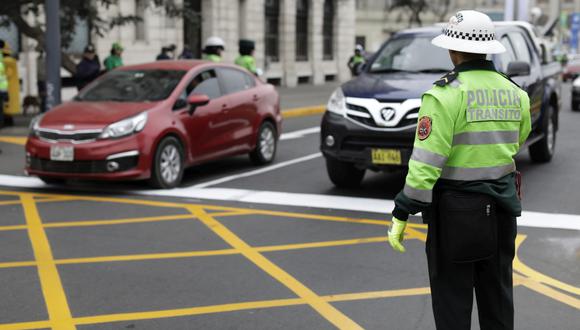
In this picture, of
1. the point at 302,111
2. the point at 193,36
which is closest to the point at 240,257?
the point at 302,111

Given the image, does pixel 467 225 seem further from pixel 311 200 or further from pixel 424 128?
pixel 311 200

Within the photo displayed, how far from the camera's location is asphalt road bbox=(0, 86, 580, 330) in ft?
17.6

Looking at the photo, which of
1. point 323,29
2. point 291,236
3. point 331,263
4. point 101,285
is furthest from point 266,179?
point 323,29

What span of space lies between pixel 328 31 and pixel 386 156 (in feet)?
106

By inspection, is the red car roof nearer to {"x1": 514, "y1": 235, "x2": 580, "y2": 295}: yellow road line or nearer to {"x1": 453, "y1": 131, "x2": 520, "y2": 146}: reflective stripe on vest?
{"x1": 514, "y1": 235, "x2": 580, "y2": 295}: yellow road line

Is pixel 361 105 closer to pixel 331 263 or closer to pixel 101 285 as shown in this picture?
pixel 331 263

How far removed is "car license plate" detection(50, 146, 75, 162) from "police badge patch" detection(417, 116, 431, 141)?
656cm

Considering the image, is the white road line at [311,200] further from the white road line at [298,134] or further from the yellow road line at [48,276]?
the white road line at [298,134]

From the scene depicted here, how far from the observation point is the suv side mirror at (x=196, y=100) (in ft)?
34.2

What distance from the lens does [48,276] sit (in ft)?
20.5

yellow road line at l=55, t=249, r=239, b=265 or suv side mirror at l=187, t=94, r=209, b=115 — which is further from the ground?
suv side mirror at l=187, t=94, r=209, b=115

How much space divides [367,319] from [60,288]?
7.02 ft

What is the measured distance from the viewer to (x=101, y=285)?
600 cm

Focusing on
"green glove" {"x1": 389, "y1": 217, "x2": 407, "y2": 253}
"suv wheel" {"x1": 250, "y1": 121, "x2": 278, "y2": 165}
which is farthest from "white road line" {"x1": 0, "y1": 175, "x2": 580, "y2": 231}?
"green glove" {"x1": 389, "y1": 217, "x2": 407, "y2": 253}
